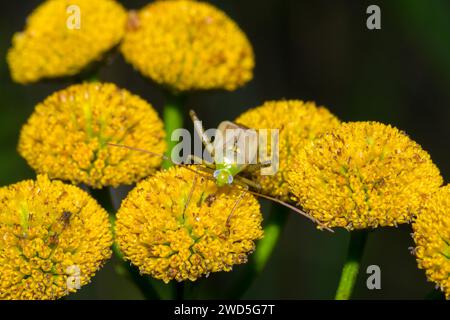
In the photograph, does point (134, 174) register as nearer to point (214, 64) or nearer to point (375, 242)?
point (214, 64)

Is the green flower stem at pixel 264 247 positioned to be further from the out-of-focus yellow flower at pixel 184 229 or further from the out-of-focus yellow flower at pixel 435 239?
the out-of-focus yellow flower at pixel 435 239

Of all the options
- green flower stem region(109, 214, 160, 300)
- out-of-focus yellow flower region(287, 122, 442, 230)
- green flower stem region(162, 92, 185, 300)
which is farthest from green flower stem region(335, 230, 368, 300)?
green flower stem region(162, 92, 185, 300)

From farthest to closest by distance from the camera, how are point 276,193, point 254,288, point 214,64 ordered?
point 254,288
point 214,64
point 276,193

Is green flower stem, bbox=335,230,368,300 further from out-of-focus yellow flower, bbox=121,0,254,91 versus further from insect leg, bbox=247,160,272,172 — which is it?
out-of-focus yellow flower, bbox=121,0,254,91

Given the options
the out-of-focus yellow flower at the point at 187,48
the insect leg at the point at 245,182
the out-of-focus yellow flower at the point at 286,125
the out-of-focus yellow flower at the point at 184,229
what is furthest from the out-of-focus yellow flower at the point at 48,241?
the out-of-focus yellow flower at the point at 187,48

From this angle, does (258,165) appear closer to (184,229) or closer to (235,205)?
(235,205)

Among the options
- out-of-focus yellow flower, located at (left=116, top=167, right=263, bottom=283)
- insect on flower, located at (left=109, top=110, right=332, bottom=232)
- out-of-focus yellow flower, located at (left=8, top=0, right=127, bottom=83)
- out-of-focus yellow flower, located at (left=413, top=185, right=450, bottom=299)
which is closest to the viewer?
out-of-focus yellow flower, located at (left=413, top=185, right=450, bottom=299)

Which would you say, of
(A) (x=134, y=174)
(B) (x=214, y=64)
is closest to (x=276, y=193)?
(A) (x=134, y=174)
